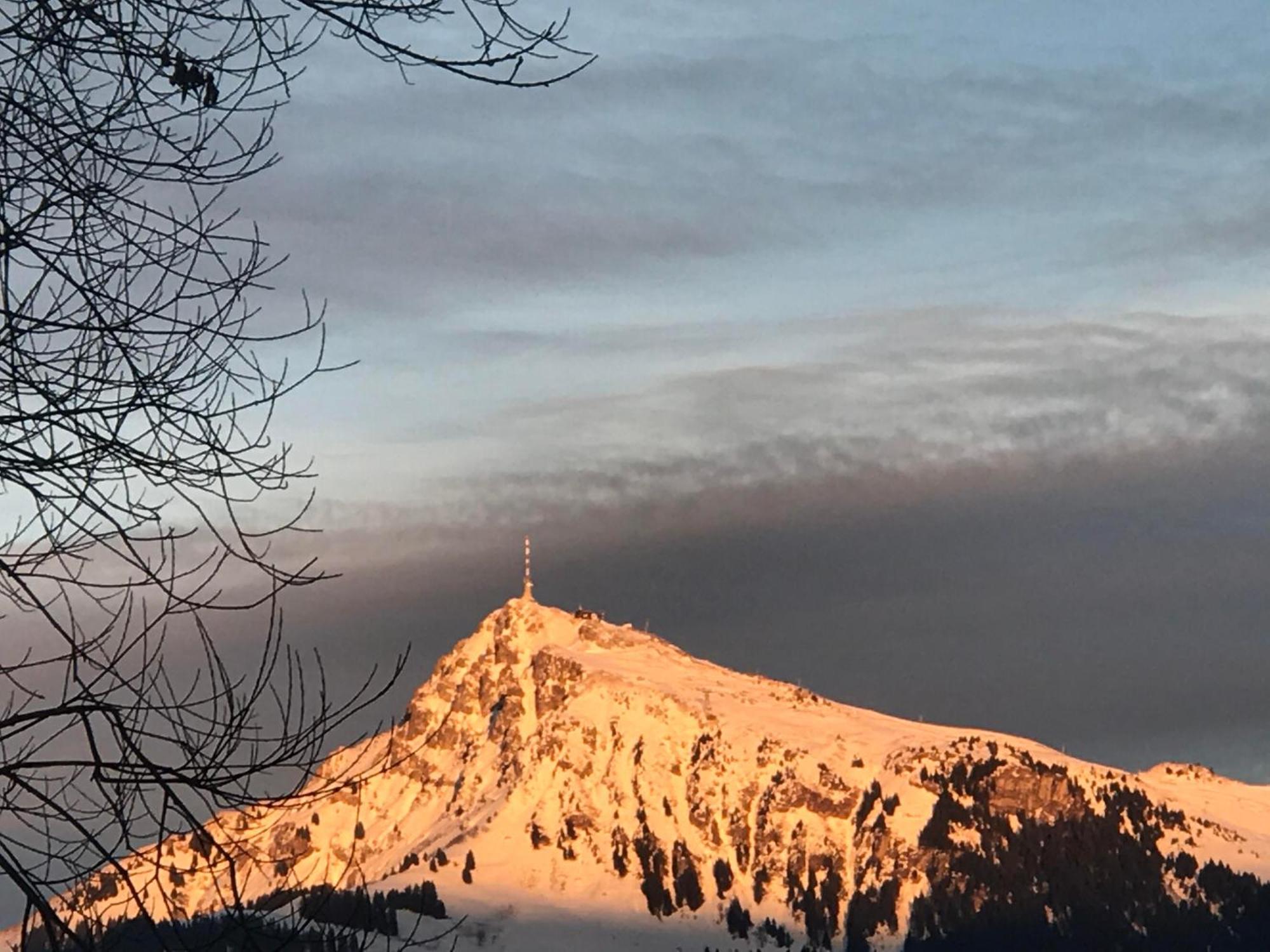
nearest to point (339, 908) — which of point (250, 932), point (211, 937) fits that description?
point (211, 937)

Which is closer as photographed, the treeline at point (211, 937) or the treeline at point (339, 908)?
the treeline at point (211, 937)

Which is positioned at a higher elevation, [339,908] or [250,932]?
[250,932]

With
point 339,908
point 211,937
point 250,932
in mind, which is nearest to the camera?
point 250,932

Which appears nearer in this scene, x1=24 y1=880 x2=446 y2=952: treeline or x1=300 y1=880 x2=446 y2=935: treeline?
x1=24 y1=880 x2=446 y2=952: treeline

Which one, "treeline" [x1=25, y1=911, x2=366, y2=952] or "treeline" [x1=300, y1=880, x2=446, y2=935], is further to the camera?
"treeline" [x1=300, y1=880, x2=446, y2=935]

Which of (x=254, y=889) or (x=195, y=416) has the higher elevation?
(x=195, y=416)

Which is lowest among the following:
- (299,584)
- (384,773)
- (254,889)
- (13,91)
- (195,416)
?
(254,889)

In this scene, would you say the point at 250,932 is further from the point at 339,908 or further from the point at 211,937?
the point at 339,908

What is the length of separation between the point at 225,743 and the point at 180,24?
11.4 ft

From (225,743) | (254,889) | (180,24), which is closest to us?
(225,743)

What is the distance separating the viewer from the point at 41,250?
9.49 meters

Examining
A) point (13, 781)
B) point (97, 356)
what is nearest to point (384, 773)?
point (13, 781)

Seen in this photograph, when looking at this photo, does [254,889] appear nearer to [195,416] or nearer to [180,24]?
[195,416]

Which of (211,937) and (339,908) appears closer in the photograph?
(211,937)
